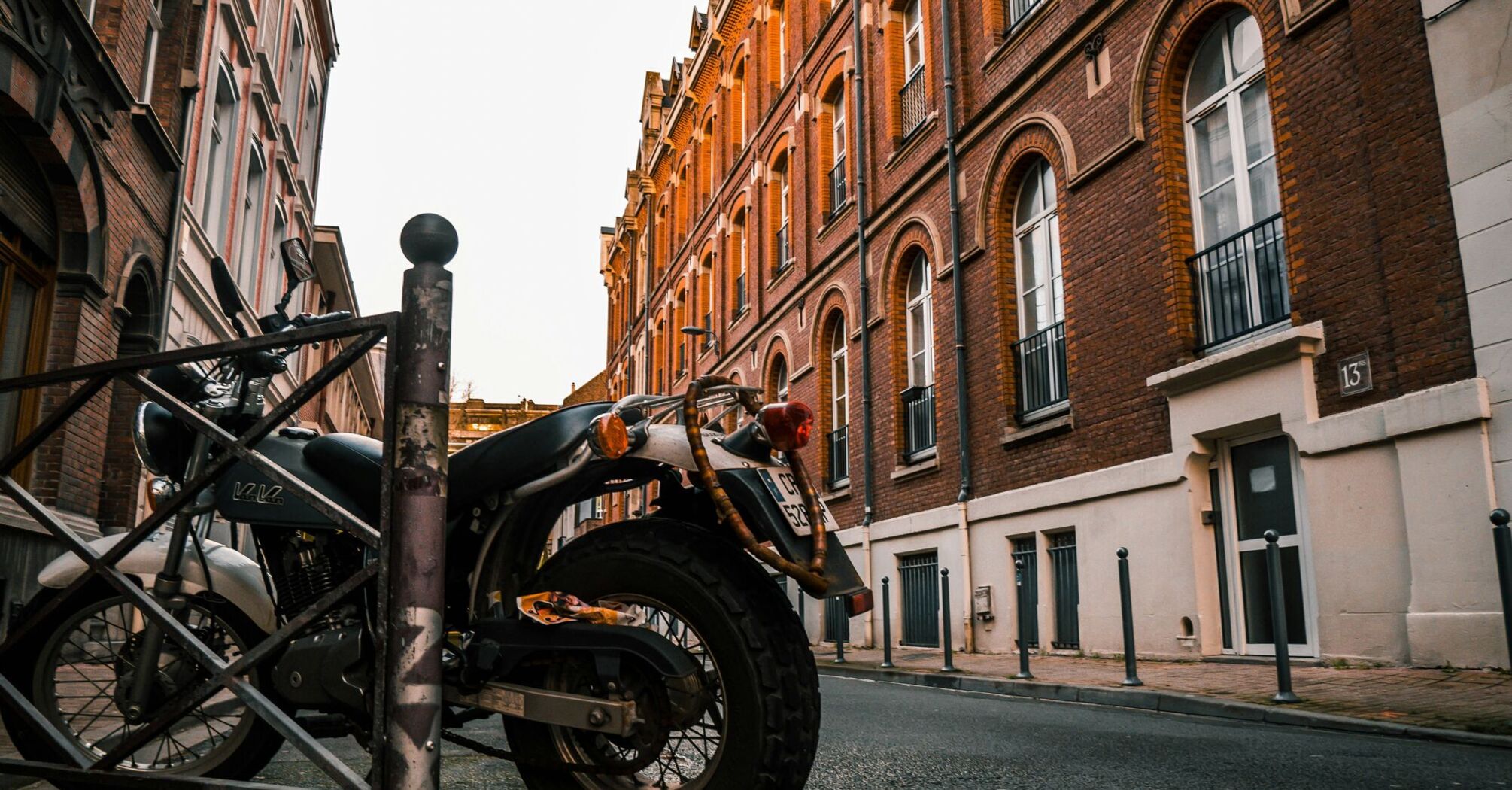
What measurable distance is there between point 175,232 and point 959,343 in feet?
30.4

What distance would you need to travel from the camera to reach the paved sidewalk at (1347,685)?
Result: 17.6ft

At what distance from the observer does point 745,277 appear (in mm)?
26016

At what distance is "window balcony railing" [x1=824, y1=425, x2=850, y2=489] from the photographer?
19.0 meters

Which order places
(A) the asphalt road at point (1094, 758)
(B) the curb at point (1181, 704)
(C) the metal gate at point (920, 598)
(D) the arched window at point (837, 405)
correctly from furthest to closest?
1. (D) the arched window at point (837, 405)
2. (C) the metal gate at point (920, 598)
3. (B) the curb at point (1181, 704)
4. (A) the asphalt road at point (1094, 758)

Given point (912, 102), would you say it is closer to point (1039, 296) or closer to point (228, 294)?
point (1039, 296)

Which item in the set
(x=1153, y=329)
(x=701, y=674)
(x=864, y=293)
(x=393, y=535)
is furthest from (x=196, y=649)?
(x=864, y=293)

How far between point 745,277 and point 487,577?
76.3 ft

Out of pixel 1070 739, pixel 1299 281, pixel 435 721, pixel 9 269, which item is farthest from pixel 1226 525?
pixel 9 269

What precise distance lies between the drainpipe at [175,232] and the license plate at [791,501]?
10.5 meters

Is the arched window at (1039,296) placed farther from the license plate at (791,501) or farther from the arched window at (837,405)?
the license plate at (791,501)

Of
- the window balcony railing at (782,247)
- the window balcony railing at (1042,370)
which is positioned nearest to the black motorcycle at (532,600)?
the window balcony railing at (1042,370)

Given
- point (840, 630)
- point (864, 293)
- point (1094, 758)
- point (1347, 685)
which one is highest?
point (864, 293)

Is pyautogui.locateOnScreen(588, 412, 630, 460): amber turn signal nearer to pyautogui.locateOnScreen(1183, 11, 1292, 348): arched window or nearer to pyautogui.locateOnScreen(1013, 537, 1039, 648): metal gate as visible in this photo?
pyautogui.locateOnScreen(1183, 11, 1292, 348): arched window

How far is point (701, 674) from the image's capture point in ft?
8.96
